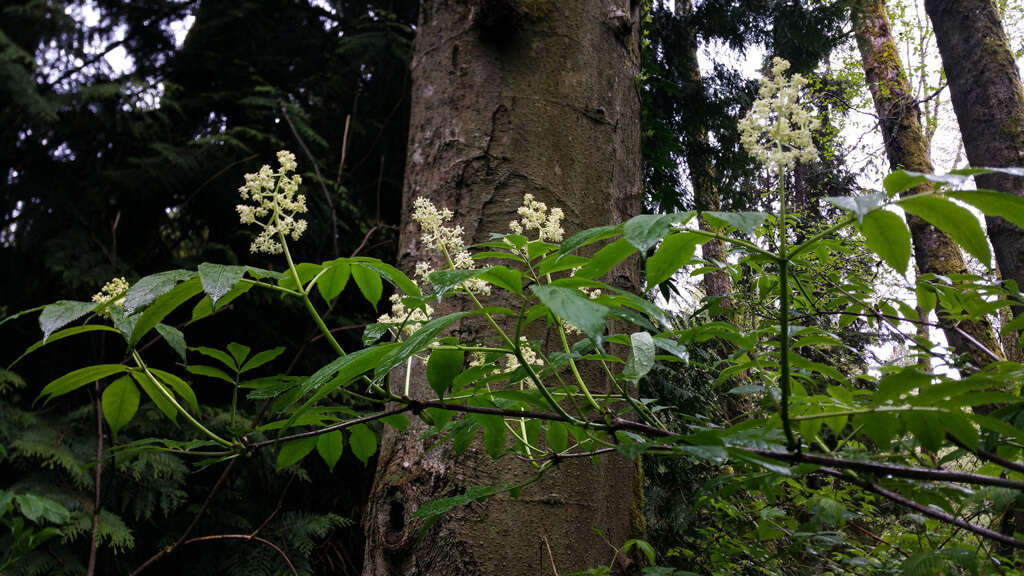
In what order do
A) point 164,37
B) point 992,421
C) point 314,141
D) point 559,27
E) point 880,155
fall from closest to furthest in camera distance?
point 992,421
point 559,27
point 314,141
point 164,37
point 880,155

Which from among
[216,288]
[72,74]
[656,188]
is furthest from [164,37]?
[216,288]

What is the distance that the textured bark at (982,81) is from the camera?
10.9 feet

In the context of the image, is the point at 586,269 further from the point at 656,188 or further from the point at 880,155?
the point at 880,155

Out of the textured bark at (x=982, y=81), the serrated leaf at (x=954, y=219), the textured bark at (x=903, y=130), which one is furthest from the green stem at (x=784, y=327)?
the textured bark at (x=903, y=130)

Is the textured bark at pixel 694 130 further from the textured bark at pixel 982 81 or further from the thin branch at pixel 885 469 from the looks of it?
the thin branch at pixel 885 469

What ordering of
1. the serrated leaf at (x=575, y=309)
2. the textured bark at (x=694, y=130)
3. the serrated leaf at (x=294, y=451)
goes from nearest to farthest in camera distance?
the serrated leaf at (x=575, y=309)
the serrated leaf at (x=294, y=451)
the textured bark at (x=694, y=130)

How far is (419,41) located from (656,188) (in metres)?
2.00

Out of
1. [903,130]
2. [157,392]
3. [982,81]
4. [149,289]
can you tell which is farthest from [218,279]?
[903,130]

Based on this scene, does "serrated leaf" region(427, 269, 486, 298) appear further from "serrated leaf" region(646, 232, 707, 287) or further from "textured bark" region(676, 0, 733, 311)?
"textured bark" region(676, 0, 733, 311)

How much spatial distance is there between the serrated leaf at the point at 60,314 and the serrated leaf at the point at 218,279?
0.15m

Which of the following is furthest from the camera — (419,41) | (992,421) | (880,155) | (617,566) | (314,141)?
(880,155)

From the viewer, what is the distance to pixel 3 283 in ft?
9.84

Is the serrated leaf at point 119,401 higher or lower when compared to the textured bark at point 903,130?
lower

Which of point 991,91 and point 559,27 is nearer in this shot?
point 559,27
